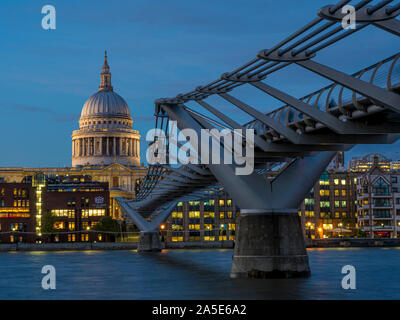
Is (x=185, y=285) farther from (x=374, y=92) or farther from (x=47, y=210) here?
(x=47, y=210)

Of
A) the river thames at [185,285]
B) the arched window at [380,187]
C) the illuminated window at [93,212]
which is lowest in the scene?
the river thames at [185,285]

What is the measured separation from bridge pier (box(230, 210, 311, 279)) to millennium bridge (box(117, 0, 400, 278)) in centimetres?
6

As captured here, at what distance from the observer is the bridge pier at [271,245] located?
40875 millimetres

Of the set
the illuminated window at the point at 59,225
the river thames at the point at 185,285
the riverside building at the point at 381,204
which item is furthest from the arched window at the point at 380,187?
the river thames at the point at 185,285

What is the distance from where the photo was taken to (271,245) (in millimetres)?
41031

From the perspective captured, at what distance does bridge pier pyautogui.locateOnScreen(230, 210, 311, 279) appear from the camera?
40875 millimetres

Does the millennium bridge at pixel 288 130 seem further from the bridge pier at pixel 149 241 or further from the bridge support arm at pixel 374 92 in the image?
the bridge pier at pixel 149 241

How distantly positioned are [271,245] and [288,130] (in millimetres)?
8576

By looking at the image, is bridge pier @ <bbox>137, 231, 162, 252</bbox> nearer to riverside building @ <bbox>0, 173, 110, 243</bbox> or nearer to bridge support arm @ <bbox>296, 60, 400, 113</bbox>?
riverside building @ <bbox>0, 173, 110, 243</bbox>

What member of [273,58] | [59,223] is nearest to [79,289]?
[273,58]

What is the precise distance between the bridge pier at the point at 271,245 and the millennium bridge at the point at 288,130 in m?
0.06

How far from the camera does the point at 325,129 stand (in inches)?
1332
